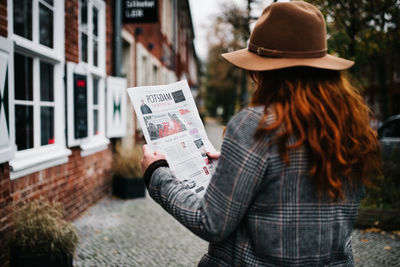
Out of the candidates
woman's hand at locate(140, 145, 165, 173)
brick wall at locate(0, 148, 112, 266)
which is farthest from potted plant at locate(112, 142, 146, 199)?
woman's hand at locate(140, 145, 165, 173)

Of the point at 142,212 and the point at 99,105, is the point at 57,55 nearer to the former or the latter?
the point at 99,105

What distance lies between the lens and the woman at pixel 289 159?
3.81ft

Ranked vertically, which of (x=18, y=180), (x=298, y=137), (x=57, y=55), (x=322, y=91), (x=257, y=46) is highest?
(x=57, y=55)

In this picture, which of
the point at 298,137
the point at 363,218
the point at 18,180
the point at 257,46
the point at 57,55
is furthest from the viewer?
the point at 363,218

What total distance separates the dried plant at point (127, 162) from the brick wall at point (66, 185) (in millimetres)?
144

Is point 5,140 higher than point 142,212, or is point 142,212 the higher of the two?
point 5,140

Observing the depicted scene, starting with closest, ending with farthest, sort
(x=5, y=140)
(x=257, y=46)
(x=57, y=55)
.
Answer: (x=257, y=46) → (x=5, y=140) → (x=57, y=55)

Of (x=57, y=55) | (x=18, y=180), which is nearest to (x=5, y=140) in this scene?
(x=18, y=180)

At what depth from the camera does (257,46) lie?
1299mm

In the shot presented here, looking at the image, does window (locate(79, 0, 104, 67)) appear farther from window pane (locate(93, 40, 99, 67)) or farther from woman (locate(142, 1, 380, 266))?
woman (locate(142, 1, 380, 266))

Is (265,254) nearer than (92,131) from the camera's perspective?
Yes

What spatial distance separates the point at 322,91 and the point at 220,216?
508 millimetres

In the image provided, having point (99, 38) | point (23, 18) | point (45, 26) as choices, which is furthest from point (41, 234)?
point (99, 38)

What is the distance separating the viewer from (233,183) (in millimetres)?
1168
